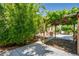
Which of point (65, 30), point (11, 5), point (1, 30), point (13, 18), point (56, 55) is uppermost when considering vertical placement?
point (11, 5)

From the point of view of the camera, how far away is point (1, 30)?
1085cm

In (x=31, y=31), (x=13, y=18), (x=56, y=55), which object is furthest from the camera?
(x=31, y=31)

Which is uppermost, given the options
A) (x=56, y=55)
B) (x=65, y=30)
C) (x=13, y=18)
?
(x=13, y=18)

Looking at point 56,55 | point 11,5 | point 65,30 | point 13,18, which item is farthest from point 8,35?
point 65,30

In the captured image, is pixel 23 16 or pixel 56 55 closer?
pixel 56 55

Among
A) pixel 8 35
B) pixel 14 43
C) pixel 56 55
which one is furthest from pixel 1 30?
pixel 56 55

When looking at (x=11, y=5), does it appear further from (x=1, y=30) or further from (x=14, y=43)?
(x=14, y=43)

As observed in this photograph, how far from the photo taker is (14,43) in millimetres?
11672

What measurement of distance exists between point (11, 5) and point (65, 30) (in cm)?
1419

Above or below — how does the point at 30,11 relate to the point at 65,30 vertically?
above

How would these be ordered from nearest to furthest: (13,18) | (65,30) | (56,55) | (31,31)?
(56,55)
(13,18)
(31,31)
(65,30)

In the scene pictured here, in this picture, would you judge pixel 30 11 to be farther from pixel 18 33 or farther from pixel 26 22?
pixel 18 33

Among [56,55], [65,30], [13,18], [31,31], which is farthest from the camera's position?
[65,30]

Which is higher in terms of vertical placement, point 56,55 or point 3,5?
point 3,5
